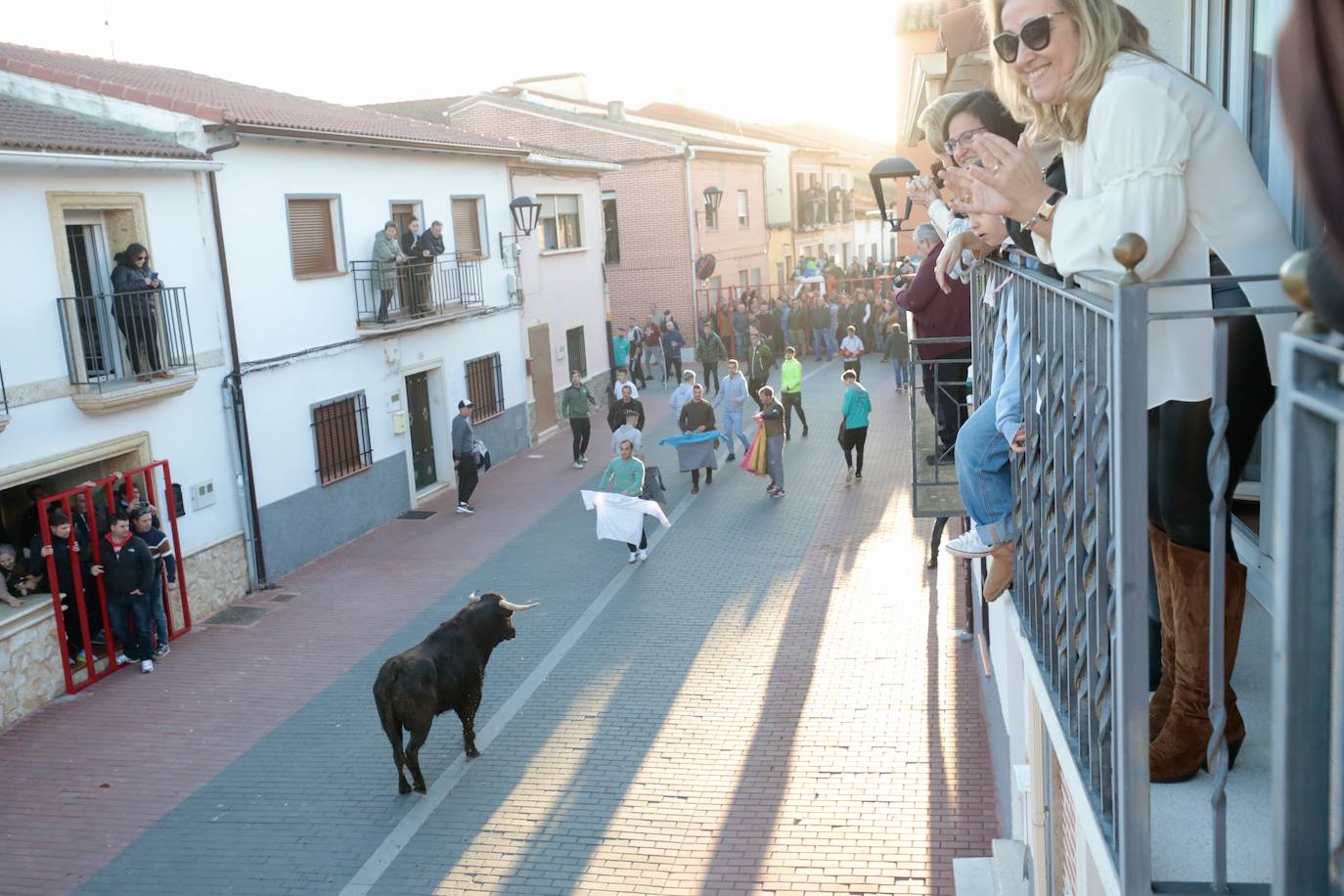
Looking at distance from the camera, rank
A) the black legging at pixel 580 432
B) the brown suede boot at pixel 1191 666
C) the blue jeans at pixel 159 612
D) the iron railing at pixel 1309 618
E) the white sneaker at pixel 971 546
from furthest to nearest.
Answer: the black legging at pixel 580 432, the blue jeans at pixel 159 612, the white sneaker at pixel 971 546, the brown suede boot at pixel 1191 666, the iron railing at pixel 1309 618

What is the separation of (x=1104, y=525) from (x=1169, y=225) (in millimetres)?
609

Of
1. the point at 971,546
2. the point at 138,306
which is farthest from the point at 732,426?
the point at 971,546

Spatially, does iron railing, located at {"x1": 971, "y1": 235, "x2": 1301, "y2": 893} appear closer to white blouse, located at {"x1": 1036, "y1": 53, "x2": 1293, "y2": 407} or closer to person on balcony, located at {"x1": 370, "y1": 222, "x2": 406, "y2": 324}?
white blouse, located at {"x1": 1036, "y1": 53, "x2": 1293, "y2": 407}

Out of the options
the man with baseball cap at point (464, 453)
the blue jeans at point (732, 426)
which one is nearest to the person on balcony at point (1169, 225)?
the man with baseball cap at point (464, 453)

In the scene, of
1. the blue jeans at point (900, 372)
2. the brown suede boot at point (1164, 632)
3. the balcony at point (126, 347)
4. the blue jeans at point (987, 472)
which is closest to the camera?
the brown suede boot at point (1164, 632)

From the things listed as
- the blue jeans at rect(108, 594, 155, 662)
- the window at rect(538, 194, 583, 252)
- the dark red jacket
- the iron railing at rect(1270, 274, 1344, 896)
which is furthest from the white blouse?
the window at rect(538, 194, 583, 252)

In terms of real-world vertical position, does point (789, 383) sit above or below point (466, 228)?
below

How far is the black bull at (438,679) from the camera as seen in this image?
909 centimetres

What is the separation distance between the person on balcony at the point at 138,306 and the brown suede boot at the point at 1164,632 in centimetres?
1256

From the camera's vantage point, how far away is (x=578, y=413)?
21469 millimetres

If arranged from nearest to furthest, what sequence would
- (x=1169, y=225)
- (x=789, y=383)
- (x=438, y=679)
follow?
(x=1169, y=225) < (x=438, y=679) < (x=789, y=383)

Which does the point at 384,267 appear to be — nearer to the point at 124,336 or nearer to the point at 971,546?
the point at 124,336

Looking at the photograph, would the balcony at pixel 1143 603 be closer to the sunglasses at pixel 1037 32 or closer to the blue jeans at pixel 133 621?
the sunglasses at pixel 1037 32

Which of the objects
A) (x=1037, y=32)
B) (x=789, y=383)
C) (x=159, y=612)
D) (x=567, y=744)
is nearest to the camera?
(x=1037, y=32)
